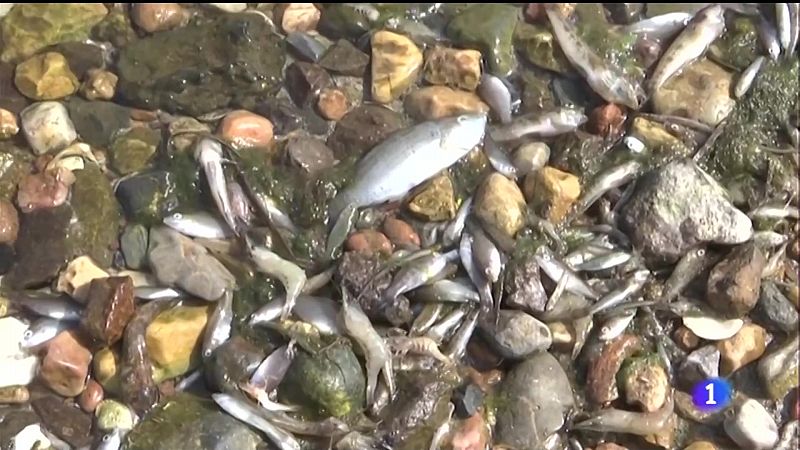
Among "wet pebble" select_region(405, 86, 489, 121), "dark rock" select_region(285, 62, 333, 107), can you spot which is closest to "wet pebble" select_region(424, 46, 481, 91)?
"wet pebble" select_region(405, 86, 489, 121)

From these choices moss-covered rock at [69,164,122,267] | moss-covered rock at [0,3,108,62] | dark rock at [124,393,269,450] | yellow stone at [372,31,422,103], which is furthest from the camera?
yellow stone at [372,31,422,103]

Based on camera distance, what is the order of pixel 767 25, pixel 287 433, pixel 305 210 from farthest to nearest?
pixel 767 25 → pixel 305 210 → pixel 287 433

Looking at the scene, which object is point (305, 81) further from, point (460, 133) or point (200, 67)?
point (460, 133)

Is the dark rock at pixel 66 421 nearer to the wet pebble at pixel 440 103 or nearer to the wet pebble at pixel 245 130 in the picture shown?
the wet pebble at pixel 245 130

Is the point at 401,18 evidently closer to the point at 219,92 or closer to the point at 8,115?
the point at 219,92

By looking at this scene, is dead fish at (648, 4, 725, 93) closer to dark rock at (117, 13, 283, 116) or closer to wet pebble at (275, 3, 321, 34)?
wet pebble at (275, 3, 321, 34)

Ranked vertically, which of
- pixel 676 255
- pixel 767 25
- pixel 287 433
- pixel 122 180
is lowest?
pixel 287 433

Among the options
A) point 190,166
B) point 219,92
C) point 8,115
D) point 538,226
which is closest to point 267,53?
point 219,92
